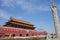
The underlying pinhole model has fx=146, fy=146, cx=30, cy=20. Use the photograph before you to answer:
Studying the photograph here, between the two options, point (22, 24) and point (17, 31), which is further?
point (22, 24)

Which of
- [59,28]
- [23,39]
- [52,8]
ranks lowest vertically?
[23,39]

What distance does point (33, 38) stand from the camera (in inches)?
831

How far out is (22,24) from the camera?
37.7m

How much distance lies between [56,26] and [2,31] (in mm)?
13326

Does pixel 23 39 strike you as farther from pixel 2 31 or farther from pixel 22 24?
pixel 22 24

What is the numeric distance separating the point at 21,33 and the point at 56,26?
1497 cm

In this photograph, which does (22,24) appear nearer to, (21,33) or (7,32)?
(21,33)

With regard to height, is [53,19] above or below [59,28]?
above

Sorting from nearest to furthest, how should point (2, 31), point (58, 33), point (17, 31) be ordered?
point (58, 33)
point (2, 31)
point (17, 31)

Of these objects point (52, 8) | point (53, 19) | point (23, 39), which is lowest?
point (23, 39)

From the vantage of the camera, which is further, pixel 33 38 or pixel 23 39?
pixel 23 39

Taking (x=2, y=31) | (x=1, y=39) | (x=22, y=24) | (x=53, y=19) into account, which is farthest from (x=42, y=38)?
(x=22, y=24)

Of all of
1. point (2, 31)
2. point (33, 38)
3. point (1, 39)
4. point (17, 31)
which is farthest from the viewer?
point (17, 31)

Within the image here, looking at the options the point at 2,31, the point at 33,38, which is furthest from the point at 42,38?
the point at 2,31
